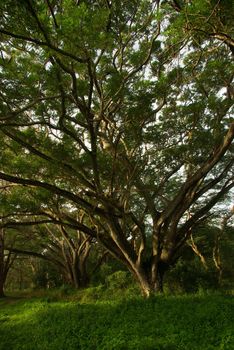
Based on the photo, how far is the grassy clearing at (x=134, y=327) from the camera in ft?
20.2

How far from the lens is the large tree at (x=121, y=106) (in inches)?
273

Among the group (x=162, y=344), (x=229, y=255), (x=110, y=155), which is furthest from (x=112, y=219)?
(x=229, y=255)

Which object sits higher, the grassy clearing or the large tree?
the large tree

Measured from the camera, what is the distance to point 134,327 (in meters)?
7.17

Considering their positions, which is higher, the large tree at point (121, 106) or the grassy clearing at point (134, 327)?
the large tree at point (121, 106)

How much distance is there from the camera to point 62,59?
22.7ft

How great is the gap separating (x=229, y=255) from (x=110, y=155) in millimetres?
13556

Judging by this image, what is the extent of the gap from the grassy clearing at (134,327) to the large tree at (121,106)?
2415 mm

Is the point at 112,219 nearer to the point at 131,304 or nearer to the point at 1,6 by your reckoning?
the point at 131,304

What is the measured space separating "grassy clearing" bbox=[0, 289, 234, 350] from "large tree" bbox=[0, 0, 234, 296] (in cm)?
241

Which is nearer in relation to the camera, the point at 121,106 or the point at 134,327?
the point at 134,327

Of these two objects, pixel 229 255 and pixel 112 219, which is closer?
pixel 112 219

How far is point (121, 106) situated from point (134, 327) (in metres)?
5.82

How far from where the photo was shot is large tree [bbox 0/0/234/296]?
692 centimetres
